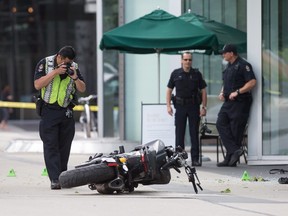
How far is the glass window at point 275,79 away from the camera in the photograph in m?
18.0

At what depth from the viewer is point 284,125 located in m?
18.0

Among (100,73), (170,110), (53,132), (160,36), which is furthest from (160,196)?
(100,73)

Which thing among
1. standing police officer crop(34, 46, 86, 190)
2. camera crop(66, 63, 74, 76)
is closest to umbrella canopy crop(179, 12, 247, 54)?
standing police officer crop(34, 46, 86, 190)

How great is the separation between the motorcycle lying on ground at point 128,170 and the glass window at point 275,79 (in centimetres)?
478

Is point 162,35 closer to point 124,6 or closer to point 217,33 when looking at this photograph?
point 217,33

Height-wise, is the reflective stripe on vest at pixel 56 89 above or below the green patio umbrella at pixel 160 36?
below

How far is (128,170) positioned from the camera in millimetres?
13289

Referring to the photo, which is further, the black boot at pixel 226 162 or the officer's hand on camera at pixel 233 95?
the black boot at pixel 226 162

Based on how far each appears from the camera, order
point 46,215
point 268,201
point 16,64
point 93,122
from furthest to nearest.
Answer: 1. point 16,64
2. point 93,122
3. point 268,201
4. point 46,215

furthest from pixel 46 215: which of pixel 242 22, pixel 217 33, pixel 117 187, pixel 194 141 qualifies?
pixel 242 22

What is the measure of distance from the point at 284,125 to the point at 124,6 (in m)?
5.94

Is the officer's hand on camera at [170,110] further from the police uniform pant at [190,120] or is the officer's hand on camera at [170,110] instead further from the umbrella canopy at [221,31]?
the umbrella canopy at [221,31]

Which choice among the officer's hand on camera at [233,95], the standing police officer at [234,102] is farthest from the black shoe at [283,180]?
the officer's hand on camera at [233,95]

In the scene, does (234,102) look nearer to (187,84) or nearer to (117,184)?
(187,84)
